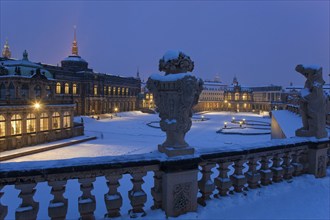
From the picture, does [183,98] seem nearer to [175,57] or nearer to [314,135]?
[175,57]

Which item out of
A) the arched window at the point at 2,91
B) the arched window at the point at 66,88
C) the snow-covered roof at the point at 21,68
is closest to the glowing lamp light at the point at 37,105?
the snow-covered roof at the point at 21,68

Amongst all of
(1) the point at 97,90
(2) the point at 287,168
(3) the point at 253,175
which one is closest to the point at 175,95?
(3) the point at 253,175

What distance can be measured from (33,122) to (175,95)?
26315mm

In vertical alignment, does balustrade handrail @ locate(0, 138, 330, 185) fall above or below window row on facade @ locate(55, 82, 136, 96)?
below

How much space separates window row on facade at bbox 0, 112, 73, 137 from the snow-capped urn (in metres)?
24.0

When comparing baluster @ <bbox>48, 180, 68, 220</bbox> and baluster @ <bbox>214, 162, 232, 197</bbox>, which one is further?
baluster @ <bbox>214, 162, 232, 197</bbox>

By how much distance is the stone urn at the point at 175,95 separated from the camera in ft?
13.9

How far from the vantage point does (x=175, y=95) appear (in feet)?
14.0

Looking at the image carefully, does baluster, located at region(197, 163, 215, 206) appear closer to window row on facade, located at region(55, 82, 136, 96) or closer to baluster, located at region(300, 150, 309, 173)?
baluster, located at region(300, 150, 309, 173)

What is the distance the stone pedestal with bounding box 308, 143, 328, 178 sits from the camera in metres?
6.24

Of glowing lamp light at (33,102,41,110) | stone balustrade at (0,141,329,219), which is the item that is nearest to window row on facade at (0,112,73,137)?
glowing lamp light at (33,102,41,110)

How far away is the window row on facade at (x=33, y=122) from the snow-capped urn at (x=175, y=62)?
78.8ft

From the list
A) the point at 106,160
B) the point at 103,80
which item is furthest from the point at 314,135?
the point at 103,80

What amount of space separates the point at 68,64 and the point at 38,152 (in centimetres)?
4481
